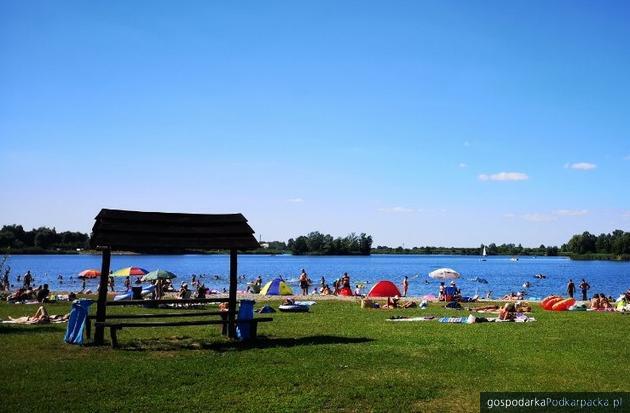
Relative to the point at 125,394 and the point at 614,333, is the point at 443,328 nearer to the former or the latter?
the point at 614,333

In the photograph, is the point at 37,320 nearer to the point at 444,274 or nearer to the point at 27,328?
the point at 27,328

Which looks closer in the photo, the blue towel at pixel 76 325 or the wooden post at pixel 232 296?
the blue towel at pixel 76 325

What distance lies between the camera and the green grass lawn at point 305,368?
9.67 metres

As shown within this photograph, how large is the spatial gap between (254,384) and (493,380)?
4.59m

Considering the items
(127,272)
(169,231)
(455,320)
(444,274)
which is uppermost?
(169,231)

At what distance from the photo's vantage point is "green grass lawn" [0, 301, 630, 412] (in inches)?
381

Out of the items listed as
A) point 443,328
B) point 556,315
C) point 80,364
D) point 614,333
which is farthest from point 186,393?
point 556,315

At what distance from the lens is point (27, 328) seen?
18938 millimetres

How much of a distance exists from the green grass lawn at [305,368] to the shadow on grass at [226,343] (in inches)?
1.2

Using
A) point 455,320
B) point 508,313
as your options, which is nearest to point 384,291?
point 455,320

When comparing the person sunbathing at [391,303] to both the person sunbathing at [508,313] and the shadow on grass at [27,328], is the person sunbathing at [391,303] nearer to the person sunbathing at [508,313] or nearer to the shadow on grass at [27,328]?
the person sunbathing at [508,313]

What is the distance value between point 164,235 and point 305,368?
6.77 metres

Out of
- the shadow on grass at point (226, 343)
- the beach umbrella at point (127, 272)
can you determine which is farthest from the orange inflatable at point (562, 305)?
the beach umbrella at point (127, 272)

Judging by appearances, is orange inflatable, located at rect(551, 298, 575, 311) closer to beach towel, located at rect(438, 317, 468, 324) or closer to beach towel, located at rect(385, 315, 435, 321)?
beach towel, located at rect(385, 315, 435, 321)
